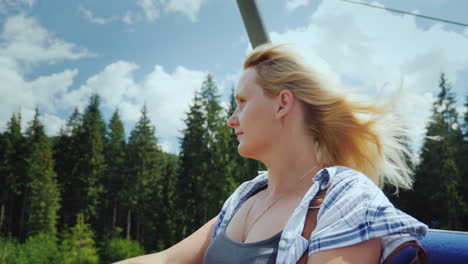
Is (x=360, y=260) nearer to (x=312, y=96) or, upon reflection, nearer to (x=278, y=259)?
(x=278, y=259)

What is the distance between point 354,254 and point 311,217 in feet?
0.62

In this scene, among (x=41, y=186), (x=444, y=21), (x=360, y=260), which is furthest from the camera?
(x=41, y=186)

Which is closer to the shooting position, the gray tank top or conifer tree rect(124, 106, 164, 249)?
the gray tank top

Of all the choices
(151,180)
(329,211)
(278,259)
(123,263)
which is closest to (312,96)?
(329,211)

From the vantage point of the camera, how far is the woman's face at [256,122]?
138 cm

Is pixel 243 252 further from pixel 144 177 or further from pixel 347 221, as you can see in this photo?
pixel 144 177

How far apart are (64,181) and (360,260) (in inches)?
1402

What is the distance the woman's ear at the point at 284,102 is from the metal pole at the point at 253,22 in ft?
1.95

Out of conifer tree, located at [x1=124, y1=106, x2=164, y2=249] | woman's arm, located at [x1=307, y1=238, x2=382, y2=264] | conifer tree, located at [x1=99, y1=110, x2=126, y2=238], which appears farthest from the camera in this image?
conifer tree, located at [x1=99, y1=110, x2=126, y2=238]

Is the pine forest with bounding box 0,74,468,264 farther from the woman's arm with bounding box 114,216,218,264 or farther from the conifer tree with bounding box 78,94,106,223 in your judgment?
the woman's arm with bounding box 114,216,218,264

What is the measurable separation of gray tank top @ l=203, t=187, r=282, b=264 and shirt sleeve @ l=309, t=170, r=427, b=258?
0.17m

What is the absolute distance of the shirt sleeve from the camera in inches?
38.1

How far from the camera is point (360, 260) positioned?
97cm

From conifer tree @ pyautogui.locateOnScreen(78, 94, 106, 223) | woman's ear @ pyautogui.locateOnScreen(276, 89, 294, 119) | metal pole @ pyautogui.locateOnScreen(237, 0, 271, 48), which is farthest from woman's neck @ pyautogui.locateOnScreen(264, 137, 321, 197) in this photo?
conifer tree @ pyautogui.locateOnScreen(78, 94, 106, 223)
